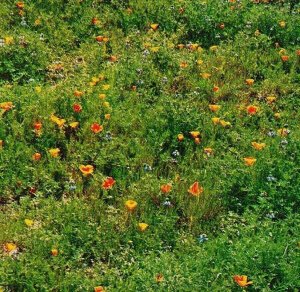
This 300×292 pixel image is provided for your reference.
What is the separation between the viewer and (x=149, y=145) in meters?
5.41

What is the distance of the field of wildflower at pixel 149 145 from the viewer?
4.15 m

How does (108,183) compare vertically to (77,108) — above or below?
below

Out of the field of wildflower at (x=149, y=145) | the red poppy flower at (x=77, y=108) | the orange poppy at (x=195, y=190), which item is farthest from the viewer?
the red poppy flower at (x=77, y=108)

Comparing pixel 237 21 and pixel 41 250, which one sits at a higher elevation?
pixel 237 21

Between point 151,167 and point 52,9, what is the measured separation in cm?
338

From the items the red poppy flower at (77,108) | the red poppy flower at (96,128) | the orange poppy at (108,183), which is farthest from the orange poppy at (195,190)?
the red poppy flower at (77,108)

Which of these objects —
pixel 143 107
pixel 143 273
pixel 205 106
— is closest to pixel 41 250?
pixel 143 273

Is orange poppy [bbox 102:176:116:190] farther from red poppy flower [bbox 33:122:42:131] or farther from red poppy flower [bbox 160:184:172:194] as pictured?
red poppy flower [bbox 33:122:42:131]

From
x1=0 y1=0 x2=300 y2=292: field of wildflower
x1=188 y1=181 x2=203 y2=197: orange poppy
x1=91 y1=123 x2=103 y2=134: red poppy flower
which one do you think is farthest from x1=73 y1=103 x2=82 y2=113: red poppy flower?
x1=188 y1=181 x2=203 y2=197: orange poppy

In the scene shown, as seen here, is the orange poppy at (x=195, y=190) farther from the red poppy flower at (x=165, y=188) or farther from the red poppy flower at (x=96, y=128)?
the red poppy flower at (x=96, y=128)

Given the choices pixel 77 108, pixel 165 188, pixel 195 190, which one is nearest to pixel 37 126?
pixel 77 108

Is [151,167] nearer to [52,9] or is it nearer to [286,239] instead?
[286,239]

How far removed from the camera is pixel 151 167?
5.23 meters

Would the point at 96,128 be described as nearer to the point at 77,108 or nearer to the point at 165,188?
the point at 77,108
